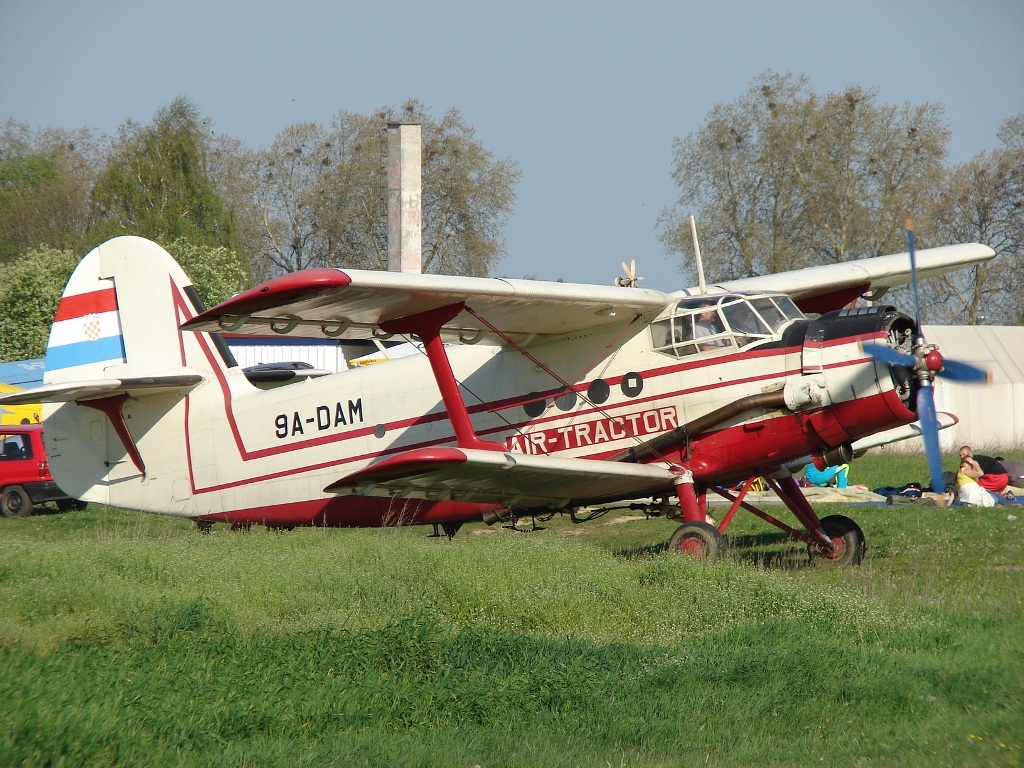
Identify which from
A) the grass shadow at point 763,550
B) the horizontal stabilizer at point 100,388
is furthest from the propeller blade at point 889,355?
the horizontal stabilizer at point 100,388

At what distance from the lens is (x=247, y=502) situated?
46.4 feet

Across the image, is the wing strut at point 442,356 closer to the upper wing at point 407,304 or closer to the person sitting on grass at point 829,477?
the upper wing at point 407,304

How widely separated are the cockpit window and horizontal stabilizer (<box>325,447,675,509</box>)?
152cm

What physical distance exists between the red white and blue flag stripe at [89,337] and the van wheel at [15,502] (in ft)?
33.8

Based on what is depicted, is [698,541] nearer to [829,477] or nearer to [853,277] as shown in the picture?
[853,277]

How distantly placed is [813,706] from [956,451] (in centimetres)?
2528

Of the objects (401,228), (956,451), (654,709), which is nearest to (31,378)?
(401,228)

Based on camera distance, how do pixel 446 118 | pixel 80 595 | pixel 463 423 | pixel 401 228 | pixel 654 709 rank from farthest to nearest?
pixel 446 118 < pixel 401 228 < pixel 463 423 < pixel 80 595 < pixel 654 709

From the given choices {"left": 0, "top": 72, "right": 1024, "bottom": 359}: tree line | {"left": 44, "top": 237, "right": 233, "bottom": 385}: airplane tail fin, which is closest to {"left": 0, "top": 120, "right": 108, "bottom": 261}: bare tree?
{"left": 0, "top": 72, "right": 1024, "bottom": 359}: tree line

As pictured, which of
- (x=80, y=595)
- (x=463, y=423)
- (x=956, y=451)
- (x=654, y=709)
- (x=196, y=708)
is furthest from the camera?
(x=956, y=451)

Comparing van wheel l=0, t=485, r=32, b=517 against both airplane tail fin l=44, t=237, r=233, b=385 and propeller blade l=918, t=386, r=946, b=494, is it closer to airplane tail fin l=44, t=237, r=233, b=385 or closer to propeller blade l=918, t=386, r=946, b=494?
airplane tail fin l=44, t=237, r=233, b=385

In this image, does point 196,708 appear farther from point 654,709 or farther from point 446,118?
point 446,118

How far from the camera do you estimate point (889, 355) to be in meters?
10.6

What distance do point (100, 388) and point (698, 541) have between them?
8.21 m
